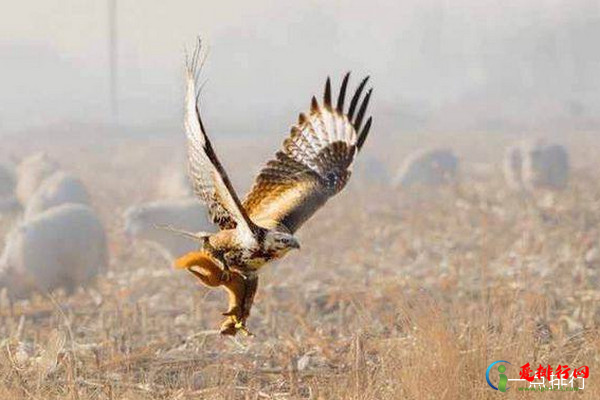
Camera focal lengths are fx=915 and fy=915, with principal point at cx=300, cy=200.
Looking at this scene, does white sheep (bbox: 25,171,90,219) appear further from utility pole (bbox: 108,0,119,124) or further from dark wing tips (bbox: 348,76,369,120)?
utility pole (bbox: 108,0,119,124)

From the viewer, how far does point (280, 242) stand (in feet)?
12.9

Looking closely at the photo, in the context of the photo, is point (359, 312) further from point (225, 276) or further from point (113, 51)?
point (113, 51)

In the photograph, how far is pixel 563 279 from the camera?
10352mm

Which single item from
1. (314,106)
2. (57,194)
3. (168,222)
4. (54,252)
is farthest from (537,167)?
(314,106)

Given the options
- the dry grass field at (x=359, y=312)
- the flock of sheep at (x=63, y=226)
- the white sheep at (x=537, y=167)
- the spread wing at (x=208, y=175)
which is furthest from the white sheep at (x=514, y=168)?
the spread wing at (x=208, y=175)

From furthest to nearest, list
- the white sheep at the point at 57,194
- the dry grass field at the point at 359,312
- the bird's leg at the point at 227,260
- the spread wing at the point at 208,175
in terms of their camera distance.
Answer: the white sheep at the point at 57,194 → the dry grass field at the point at 359,312 → the bird's leg at the point at 227,260 → the spread wing at the point at 208,175

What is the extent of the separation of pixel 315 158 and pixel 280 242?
118 centimetres

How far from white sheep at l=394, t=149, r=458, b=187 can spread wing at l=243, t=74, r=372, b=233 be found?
1603cm

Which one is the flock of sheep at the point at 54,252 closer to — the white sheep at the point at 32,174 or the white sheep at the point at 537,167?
the white sheep at the point at 32,174

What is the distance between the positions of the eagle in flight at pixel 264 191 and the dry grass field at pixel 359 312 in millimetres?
1004

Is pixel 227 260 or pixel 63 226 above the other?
pixel 63 226

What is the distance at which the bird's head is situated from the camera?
12.9 ft

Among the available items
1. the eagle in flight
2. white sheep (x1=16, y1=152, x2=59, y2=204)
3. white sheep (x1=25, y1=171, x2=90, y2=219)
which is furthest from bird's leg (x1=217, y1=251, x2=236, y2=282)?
white sheep (x1=16, y1=152, x2=59, y2=204)

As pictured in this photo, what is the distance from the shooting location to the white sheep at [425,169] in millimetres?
21312
